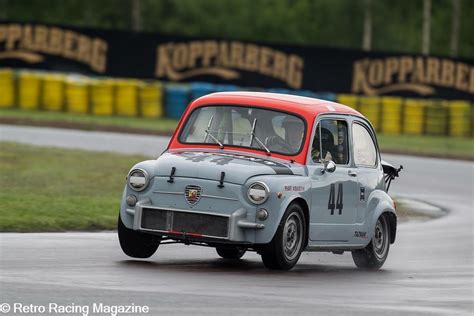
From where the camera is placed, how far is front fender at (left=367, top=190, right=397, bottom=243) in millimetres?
12695

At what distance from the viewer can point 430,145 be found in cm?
3322

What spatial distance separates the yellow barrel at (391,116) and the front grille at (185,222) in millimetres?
24411

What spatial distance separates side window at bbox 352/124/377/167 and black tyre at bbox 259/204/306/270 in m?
1.55

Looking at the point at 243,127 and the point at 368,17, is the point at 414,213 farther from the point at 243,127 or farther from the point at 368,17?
the point at 368,17

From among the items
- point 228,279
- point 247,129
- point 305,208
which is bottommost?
point 228,279

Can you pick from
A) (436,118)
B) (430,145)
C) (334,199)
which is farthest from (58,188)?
(436,118)

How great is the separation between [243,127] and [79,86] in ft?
73.3

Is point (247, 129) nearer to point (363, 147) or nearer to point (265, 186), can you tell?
point (265, 186)

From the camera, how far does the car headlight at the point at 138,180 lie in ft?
36.6

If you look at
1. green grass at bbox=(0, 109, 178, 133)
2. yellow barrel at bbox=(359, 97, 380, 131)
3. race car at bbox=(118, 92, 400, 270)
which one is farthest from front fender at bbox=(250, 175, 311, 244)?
yellow barrel at bbox=(359, 97, 380, 131)

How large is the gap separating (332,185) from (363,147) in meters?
1.14

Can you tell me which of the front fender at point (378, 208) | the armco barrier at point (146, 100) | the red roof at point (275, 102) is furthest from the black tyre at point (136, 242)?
the armco barrier at point (146, 100)

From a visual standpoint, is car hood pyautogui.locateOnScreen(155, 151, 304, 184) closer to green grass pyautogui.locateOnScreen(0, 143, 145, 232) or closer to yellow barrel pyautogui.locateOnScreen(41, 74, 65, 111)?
green grass pyautogui.locateOnScreen(0, 143, 145, 232)

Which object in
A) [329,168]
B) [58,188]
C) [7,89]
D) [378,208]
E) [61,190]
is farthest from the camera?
[7,89]
